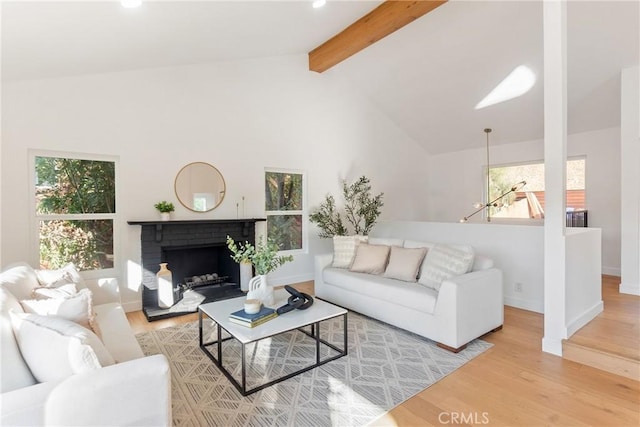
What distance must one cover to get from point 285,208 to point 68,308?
148 inches

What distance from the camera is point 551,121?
108 inches

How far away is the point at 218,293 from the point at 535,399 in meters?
3.58

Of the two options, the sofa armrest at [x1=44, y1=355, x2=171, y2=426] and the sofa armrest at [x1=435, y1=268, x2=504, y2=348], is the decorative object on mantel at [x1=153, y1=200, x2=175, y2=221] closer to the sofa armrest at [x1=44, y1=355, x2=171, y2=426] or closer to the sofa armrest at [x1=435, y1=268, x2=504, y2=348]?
the sofa armrest at [x1=44, y1=355, x2=171, y2=426]

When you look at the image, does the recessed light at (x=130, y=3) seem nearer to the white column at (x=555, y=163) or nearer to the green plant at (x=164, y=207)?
the green plant at (x=164, y=207)

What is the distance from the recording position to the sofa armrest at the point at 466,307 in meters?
2.74

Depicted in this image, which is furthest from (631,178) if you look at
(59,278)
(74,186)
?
(74,186)

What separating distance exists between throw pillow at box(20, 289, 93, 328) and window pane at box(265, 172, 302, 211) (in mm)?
3355

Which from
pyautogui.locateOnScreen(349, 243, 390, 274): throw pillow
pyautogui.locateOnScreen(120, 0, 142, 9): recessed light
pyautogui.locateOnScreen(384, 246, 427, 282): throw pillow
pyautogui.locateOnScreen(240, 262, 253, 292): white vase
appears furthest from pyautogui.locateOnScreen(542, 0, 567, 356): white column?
pyautogui.locateOnScreen(240, 262, 253, 292): white vase

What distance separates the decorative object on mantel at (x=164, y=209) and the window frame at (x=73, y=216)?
17.0 inches

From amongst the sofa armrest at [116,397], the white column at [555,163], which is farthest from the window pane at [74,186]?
the white column at [555,163]

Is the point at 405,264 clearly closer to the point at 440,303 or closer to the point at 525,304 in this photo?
the point at 440,303

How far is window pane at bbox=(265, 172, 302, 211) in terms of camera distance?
5184mm

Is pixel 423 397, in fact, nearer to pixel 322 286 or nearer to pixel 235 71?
pixel 322 286

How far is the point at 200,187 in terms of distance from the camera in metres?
4.41
